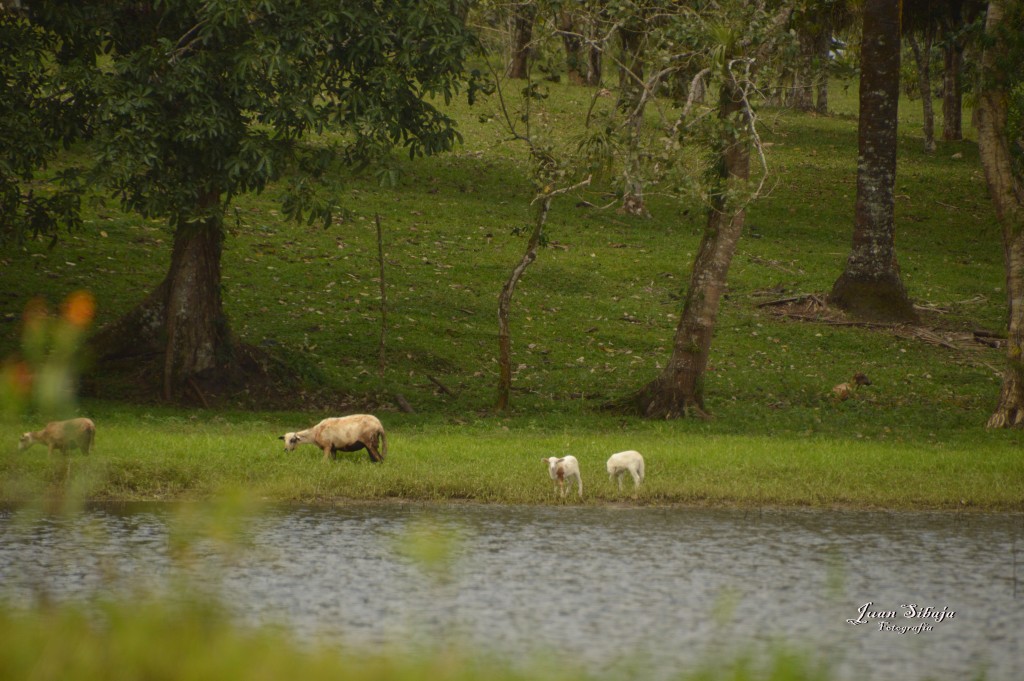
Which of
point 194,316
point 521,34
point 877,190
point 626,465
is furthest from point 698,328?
point 521,34

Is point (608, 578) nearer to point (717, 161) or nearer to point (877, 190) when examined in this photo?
point (717, 161)

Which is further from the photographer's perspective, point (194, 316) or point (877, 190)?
point (877, 190)

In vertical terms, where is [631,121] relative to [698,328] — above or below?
above

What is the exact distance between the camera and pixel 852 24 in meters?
39.8

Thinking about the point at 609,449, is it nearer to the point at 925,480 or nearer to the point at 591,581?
the point at 925,480

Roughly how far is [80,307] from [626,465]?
14.5 m

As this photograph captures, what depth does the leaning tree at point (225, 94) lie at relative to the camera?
19.8 meters

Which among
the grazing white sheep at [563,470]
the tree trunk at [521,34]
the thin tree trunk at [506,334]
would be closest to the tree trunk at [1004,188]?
the thin tree trunk at [506,334]

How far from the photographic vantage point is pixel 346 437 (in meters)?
16.5

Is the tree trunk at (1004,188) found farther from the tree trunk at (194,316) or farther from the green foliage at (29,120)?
the green foliage at (29,120)

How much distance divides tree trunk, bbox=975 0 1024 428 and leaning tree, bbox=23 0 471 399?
9.04 meters

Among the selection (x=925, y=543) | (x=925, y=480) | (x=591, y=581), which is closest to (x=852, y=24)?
(x=925, y=480)

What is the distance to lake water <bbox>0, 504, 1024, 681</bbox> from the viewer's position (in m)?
9.52

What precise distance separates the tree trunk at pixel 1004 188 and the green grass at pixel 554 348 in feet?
2.43
